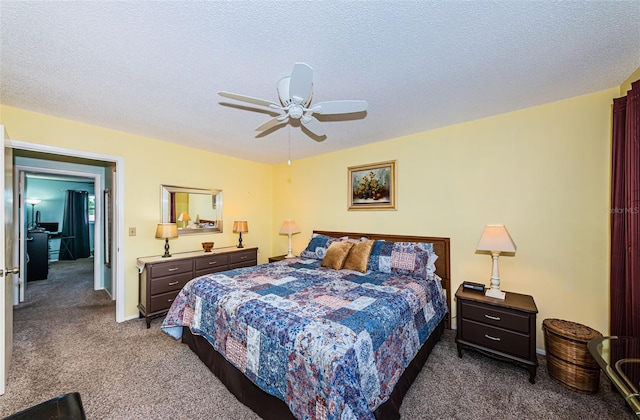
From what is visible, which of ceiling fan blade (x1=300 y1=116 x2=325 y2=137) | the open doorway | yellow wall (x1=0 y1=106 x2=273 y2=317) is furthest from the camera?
the open doorway

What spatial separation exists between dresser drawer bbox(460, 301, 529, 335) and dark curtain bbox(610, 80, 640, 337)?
0.68 meters

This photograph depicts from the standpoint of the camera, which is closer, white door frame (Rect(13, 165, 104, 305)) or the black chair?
the black chair

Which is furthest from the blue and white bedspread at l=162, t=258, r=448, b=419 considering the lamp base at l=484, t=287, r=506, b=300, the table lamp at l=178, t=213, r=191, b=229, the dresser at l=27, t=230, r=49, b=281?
the dresser at l=27, t=230, r=49, b=281

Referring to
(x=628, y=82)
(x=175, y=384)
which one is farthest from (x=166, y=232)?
(x=628, y=82)

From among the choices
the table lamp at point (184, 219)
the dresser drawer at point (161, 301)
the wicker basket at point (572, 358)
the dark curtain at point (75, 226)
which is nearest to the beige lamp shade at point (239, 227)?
the table lamp at point (184, 219)

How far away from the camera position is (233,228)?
4.41 m

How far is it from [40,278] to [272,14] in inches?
286

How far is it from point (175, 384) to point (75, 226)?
28.4 feet

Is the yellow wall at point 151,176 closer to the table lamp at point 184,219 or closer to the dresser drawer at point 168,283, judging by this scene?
the table lamp at point 184,219

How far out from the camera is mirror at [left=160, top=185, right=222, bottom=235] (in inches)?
147

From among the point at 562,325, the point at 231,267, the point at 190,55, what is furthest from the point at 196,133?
the point at 562,325

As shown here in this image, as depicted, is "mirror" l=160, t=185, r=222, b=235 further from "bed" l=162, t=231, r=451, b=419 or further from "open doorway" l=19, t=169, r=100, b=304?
"open doorway" l=19, t=169, r=100, b=304

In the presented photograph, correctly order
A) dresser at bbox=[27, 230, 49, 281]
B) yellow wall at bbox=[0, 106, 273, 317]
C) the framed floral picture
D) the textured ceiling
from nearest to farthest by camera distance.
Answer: the textured ceiling
yellow wall at bbox=[0, 106, 273, 317]
the framed floral picture
dresser at bbox=[27, 230, 49, 281]

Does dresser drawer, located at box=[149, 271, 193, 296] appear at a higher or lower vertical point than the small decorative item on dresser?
lower
